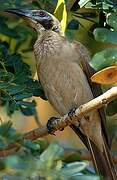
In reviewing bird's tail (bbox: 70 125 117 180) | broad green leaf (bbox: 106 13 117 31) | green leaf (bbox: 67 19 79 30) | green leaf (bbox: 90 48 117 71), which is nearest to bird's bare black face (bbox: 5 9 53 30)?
green leaf (bbox: 67 19 79 30)

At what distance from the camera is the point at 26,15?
323cm

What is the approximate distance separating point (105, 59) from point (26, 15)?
3.88 feet

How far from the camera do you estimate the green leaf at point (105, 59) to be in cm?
214

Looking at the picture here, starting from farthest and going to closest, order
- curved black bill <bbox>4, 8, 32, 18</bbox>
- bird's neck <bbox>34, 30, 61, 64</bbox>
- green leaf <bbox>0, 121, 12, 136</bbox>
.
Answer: bird's neck <bbox>34, 30, 61, 64</bbox> → curved black bill <bbox>4, 8, 32, 18</bbox> → green leaf <bbox>0, 121, 12, 136</bbox>

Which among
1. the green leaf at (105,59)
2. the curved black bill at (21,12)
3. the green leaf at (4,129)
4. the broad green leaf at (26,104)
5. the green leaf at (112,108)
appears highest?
the curved black bill at (21,12)

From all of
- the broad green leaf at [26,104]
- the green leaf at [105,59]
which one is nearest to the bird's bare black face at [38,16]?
the broad green leaf at [26,104]

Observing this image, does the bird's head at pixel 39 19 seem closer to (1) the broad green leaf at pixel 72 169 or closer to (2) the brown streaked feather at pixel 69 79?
(2) the brown streaked feather at pixel 69 79

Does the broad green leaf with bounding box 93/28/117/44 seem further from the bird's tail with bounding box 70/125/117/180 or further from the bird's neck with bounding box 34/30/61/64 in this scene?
the bird's tail with bounding box 70/125/117/180

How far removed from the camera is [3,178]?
1494 millimetres

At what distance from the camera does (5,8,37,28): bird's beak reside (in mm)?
3008

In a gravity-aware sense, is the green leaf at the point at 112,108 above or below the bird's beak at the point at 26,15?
below

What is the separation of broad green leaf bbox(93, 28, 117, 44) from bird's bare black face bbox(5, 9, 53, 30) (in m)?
0.74

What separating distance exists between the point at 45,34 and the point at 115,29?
1.06m

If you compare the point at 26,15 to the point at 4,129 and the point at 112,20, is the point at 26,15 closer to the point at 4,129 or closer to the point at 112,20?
the point at 112,20
